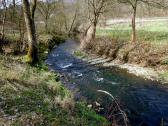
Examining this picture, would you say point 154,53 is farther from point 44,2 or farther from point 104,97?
point 44,2

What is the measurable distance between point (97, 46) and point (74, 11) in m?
39.0

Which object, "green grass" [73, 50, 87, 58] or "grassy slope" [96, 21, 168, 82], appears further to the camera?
"green grass" [73, 50, 87, 58]

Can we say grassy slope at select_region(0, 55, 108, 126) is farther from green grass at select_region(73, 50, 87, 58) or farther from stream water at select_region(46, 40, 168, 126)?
green grass at select_region(73, 50, 87, 58)

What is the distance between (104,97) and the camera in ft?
56.9

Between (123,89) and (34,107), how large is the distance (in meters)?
9.38

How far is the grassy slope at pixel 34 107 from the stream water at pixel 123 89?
2.77m

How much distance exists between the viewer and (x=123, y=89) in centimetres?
1978

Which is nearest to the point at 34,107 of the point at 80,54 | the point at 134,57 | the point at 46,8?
the point at 134,57

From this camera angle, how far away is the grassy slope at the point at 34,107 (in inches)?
408

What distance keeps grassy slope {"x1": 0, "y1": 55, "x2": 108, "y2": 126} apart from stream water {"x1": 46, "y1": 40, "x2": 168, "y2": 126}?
2.77 m

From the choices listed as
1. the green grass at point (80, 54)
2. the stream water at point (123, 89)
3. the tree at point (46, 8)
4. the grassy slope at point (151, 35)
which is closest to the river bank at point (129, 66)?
the green grass at point (80, 54)

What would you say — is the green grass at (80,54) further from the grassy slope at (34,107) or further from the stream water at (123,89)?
the grassy slope at (34,107)

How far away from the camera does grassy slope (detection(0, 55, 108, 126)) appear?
10.4 metres

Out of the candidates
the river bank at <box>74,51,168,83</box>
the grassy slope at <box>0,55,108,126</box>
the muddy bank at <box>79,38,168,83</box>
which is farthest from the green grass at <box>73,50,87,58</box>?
the grassy slope at <box>0,55,108,126</box>
